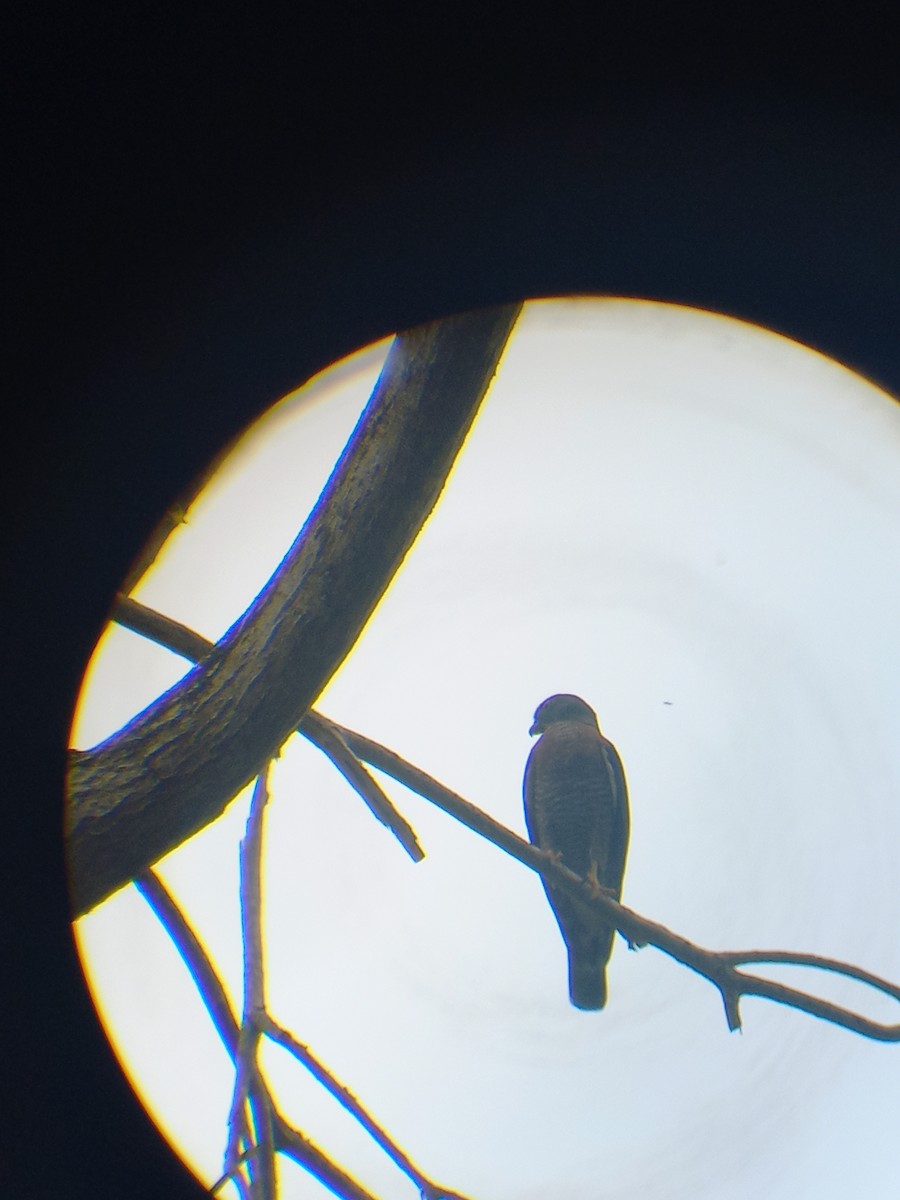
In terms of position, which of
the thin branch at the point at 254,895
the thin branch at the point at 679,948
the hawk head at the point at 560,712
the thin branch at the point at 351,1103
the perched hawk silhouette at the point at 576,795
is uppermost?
the hawk head at the point at 560,712

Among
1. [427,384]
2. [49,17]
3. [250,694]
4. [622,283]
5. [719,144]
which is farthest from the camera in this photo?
[427,384]

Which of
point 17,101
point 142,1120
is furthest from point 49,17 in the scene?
point 142,1120

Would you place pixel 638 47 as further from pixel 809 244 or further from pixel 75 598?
pixel 75 598

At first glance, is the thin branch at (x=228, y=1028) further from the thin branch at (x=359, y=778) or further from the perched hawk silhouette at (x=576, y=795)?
the perched hawk silhouette at (x=576, y=795)

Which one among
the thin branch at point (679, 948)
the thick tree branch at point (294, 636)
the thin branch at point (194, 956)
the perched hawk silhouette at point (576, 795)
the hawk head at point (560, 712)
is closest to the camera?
the thick tree branch at point (294, 636)

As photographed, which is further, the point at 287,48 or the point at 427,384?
the point at 427,384

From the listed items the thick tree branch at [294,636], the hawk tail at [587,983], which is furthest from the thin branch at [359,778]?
the hawk tail at [587,983]

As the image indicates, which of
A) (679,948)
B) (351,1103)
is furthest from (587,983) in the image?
(351,1103)
